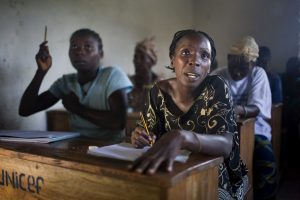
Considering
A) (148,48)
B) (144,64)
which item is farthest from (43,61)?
(148,48)

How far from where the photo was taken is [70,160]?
1221 millimetres

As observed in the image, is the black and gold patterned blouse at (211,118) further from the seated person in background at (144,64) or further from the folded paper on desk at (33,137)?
the seated person in background at (144,64)

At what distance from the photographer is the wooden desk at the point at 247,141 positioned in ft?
6.41

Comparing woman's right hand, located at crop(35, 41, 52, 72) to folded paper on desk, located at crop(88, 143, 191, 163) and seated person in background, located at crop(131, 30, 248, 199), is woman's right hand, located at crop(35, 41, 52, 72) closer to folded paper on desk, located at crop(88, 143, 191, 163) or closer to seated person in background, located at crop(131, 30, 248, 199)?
seated person in background, located at crop(131, 30, 248, 199)

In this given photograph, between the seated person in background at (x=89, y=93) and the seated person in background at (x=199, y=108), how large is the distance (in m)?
0.73

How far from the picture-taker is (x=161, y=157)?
103cm

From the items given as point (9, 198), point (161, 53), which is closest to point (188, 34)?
point (9, 198)

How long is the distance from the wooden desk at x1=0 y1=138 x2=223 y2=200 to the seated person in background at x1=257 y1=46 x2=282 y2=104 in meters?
0.97

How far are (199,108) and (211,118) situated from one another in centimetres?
Result: 9

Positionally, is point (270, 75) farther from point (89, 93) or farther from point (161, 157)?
point (161, 157)

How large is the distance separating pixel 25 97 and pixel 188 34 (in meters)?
1.37

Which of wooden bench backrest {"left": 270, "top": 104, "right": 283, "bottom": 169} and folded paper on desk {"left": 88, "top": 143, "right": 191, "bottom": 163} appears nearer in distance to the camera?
folded paper on desk {"left": 88, "top": 143, "right": 191, "bottom": 163}

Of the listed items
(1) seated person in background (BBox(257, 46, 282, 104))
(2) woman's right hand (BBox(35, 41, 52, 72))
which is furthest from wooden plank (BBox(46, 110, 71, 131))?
(1) seated person in background (BBox(257, 46, 282, 104))

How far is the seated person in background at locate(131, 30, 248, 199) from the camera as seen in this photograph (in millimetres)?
1340
